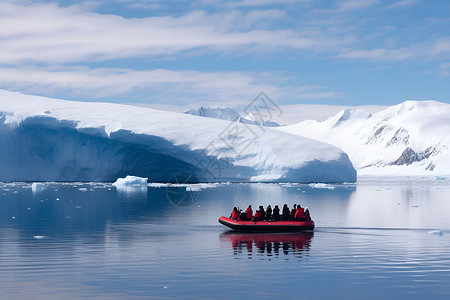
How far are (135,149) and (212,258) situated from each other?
4245cm

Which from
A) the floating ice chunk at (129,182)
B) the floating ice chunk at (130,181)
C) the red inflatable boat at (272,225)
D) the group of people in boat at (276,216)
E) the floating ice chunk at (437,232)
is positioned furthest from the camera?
the floating ice chunk at (130,181)

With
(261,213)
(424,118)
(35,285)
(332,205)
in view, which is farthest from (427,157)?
(35,285)

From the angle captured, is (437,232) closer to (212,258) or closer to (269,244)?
(269,244)

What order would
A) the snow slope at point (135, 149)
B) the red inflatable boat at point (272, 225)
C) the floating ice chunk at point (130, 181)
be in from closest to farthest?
1. the red inflatable boat at point (272, 225)
2. the floating ice chunk at point (130, 181)
3. the snow slope at point (135, 149)

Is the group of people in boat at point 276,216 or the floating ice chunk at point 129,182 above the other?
the floating ice chunk at point 129,182

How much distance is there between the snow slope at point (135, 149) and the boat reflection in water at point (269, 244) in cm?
3465

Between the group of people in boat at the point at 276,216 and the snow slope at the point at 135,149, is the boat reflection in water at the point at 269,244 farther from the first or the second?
the snow slope at the point at 135,149

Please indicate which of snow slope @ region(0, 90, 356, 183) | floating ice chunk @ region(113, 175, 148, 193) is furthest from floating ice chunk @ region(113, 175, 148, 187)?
snow slope @ region(0, 90, 356, 183)

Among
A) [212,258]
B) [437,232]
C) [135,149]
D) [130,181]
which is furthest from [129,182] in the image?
[212,258]

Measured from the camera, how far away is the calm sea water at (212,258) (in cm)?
1137

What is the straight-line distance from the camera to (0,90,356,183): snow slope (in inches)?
2172

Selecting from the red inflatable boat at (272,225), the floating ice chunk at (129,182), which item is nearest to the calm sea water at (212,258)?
the red inflatable boat at (272,225)

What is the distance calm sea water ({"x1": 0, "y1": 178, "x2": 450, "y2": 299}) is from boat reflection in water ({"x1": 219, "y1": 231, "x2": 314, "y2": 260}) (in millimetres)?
33

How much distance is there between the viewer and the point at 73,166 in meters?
57.0
